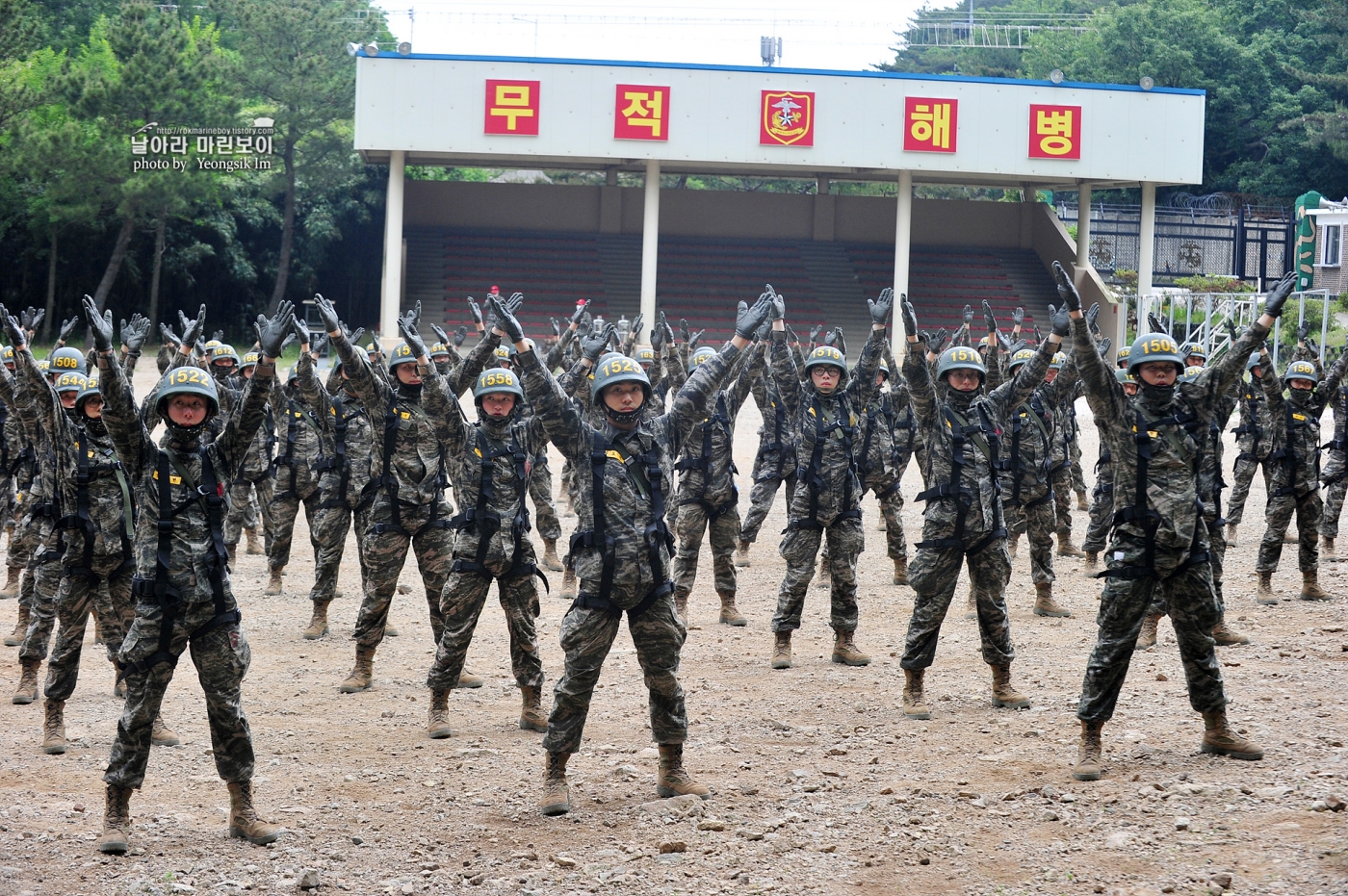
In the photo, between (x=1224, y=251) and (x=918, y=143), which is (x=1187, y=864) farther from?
(x=1224, y=251)

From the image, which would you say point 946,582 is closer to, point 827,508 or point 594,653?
point 827,508

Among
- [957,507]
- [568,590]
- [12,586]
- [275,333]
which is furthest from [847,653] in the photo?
[12,586]

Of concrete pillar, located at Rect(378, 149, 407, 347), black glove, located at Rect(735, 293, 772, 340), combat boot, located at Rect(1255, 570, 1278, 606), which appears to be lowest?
combat boot, located at Rect(1255, 570, 1278, 606)

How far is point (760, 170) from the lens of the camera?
40.7 meters

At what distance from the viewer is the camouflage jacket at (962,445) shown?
8359mm

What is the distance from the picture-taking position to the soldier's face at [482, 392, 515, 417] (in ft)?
27.5

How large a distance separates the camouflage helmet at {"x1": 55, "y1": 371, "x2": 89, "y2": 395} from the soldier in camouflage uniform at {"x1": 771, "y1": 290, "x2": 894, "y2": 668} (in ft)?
15.5

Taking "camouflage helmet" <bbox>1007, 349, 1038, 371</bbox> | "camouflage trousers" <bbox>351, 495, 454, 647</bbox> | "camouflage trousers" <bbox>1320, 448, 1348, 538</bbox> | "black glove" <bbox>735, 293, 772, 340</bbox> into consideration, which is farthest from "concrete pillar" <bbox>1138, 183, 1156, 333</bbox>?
"black glove" <bbox>735, 293, 772, 340</bbox>

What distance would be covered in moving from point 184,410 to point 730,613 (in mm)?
6185

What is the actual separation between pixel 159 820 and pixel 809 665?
484cm

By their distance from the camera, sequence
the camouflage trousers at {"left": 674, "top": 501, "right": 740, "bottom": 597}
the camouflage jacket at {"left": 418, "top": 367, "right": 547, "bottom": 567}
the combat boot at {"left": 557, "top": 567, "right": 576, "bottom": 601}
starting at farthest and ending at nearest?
the combat boot at {"left": 557, "top": 567, "right": 576, "bottom": 601} → the camouflage trousers at {"left": 674, "top": 501, "right": 740, "bottom": 597} → the camouflage jacket at {"left": 418, "top": 367, "right": 547, "bottom": 567}

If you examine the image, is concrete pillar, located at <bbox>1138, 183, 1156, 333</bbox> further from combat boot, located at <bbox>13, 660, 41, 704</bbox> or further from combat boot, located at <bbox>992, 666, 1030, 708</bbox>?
combat boot, located at <bbox>13, 660, 41, 704</bbox>

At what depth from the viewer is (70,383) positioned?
9211 mm

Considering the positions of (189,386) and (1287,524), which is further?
(1287,524)
